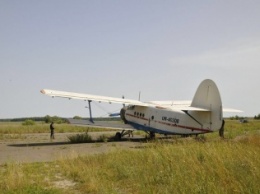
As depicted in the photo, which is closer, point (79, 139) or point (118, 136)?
point (79, 139)

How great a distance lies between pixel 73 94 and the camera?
25203 millimetres

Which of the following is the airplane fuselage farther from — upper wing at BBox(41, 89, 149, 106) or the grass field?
the grass field

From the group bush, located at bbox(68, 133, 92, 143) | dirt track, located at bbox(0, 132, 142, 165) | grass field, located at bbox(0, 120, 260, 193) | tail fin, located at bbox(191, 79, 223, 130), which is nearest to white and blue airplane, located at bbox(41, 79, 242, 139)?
tail fin, located at bbox(191, 79, 223, 130)

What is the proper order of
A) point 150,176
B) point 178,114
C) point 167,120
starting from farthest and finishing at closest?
point 167,120 → point 178,114 → point 150,176

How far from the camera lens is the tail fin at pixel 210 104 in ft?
70.2

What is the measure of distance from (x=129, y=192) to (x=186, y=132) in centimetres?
1606

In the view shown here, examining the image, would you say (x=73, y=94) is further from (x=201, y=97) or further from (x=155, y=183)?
(x=155, y=183)

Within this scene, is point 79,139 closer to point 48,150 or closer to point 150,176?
point 48,150

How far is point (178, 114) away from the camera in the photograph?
23.7m

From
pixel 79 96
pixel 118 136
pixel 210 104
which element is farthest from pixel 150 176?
pixel 118 136

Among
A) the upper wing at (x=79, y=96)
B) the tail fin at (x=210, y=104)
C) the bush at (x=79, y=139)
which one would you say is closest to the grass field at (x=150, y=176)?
the tail fin at (x=210, y=104)

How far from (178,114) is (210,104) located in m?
2.77

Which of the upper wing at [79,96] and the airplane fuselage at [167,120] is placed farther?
the upper wing at [79,96]

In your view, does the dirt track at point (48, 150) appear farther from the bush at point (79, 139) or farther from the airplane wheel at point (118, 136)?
the airplane wheel at point (118, 136)
